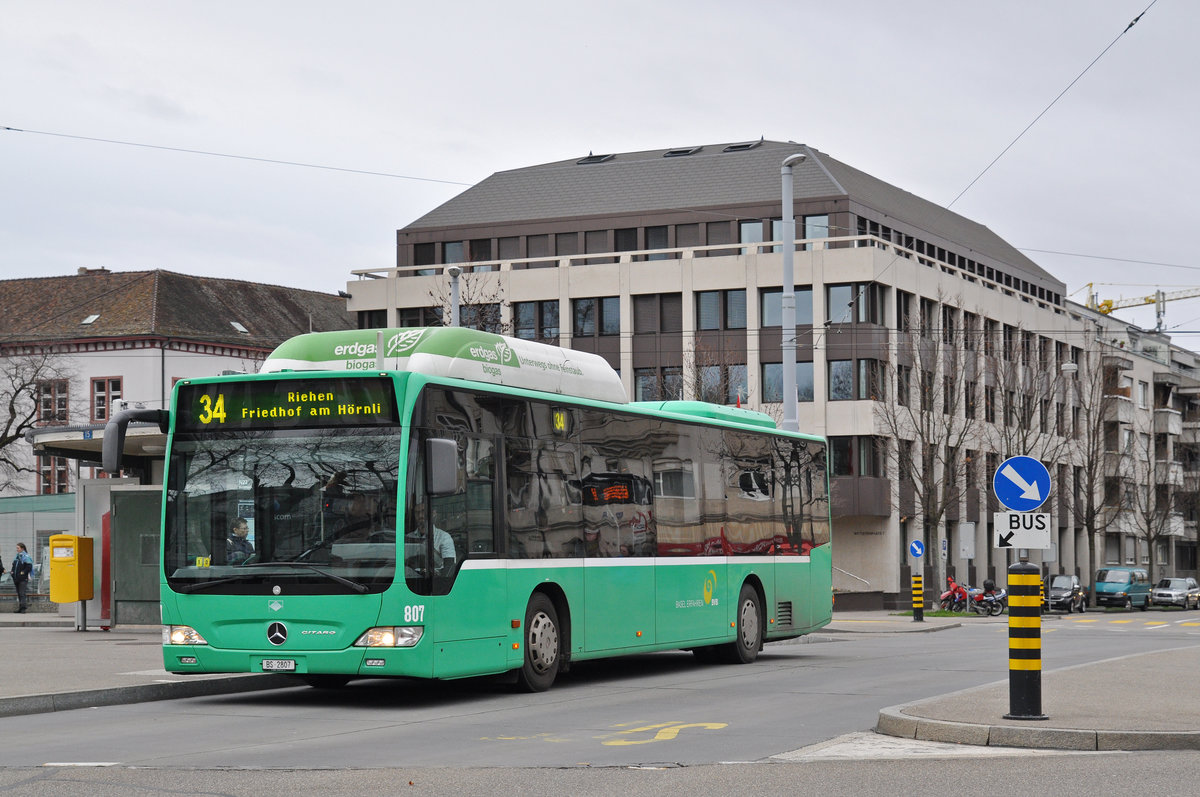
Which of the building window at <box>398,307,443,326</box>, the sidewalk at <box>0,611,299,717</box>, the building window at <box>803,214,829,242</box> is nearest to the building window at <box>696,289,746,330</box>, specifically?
the building window at <box>803,214,829,242</box>

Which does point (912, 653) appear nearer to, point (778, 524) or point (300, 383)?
point (778, 524)

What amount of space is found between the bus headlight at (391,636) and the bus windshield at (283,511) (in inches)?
14.9

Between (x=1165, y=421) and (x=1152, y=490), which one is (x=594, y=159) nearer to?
(x=1152, y=490)

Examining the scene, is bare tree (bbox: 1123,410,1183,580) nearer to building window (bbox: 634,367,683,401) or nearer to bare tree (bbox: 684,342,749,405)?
bare tree (bbox: 684,342,749,405)

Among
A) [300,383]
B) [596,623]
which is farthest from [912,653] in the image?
[300,383]

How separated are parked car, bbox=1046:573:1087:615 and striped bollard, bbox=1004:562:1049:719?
153ft

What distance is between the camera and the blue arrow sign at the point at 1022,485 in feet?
41.9

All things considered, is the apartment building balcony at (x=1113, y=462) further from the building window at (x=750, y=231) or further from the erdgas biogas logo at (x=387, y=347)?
the erdgas biogas logo at (x=387, y=347)

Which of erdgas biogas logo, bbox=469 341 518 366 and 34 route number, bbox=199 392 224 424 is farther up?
erdgas biogas logo, bbox=469 341 518 366

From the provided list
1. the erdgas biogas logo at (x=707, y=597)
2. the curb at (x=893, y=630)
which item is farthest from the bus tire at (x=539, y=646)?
the curb at (x=893, y=630)

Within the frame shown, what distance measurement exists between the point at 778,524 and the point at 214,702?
8.93 metres

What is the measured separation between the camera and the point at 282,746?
1201 cm

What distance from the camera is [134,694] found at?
633 inches

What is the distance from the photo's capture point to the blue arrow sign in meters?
12.8
